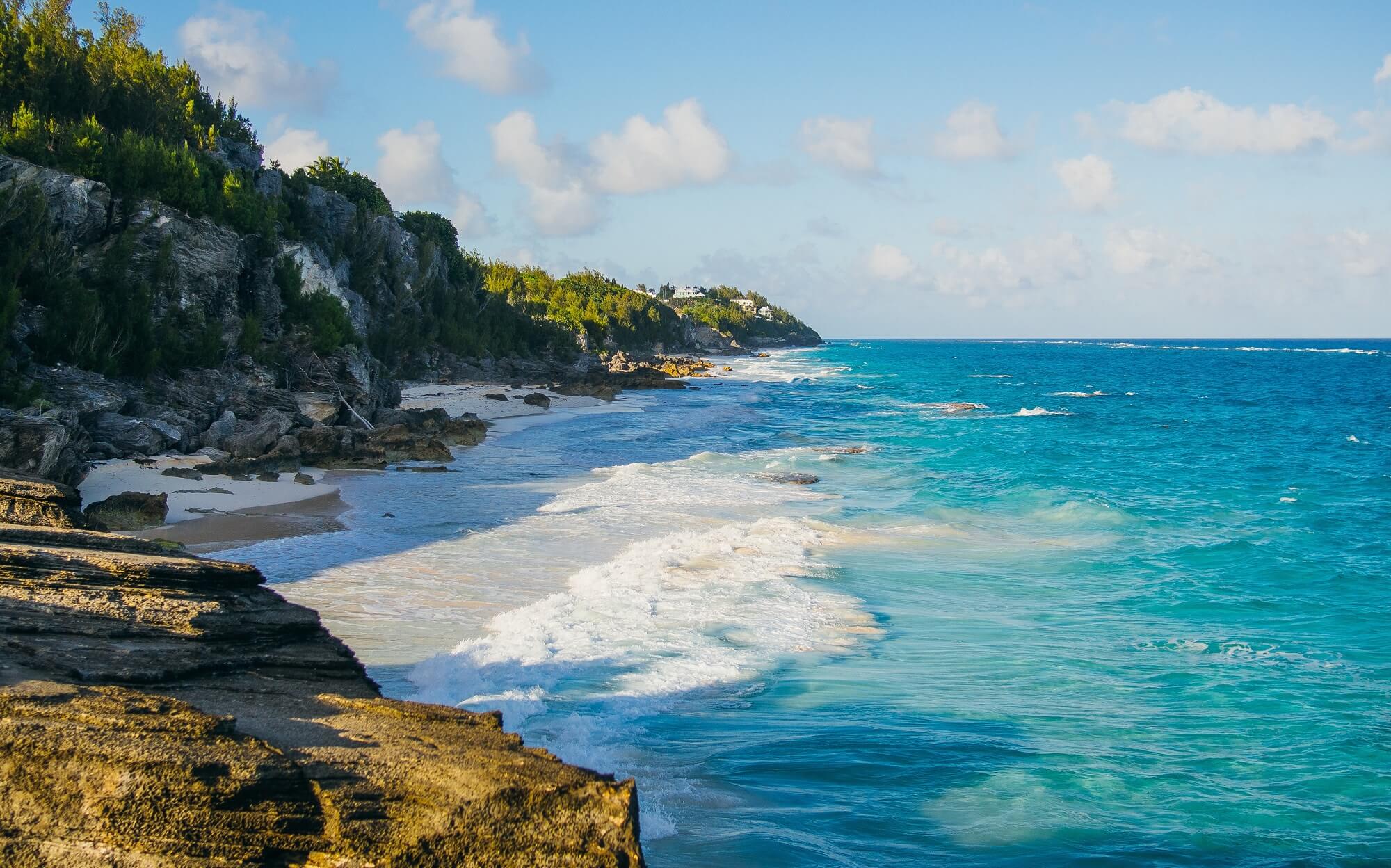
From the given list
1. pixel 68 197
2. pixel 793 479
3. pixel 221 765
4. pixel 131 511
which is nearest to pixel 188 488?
pixel 131 511

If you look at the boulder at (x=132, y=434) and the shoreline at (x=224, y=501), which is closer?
the shoreline at (x=224, y=501)

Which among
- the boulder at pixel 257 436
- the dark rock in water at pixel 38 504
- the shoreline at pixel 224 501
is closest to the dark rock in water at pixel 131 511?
the shoreline at pixel 224 501

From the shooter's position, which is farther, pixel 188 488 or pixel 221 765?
pixel 188 488

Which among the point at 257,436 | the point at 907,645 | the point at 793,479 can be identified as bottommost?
the point at 907,645

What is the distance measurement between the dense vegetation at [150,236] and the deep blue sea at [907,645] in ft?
26.5

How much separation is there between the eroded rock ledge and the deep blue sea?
2.31 metres

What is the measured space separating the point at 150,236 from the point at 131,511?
49.4ft

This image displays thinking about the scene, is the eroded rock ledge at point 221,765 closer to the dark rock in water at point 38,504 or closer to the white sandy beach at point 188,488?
the dark rock in water at point 38,504

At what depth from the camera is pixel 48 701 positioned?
4.48 m

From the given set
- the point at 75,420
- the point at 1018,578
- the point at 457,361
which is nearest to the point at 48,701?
the point at 1018,578

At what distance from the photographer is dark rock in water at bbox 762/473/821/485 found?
25.0 metres

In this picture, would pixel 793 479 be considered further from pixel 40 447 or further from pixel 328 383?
pixel 40 447

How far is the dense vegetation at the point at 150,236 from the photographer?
2269 centimetres

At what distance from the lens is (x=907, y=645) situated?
11.7 metres
